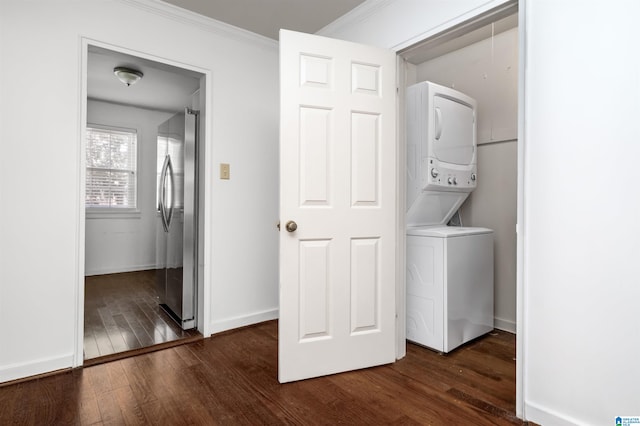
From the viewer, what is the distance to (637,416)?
Result: 134cm

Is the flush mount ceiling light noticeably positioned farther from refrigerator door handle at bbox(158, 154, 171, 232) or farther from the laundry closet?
the laundry closet

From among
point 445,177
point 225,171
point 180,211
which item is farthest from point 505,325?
point 180,211

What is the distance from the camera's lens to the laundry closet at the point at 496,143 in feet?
9.37

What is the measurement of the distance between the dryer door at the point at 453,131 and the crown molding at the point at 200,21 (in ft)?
5.01

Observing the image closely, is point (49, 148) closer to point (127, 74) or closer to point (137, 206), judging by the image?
point (127, 74)

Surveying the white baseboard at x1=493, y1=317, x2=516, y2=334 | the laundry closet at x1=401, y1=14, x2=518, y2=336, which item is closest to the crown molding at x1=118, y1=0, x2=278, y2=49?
the laundry closet at x1=401, y1=14, x2=518, y2=336

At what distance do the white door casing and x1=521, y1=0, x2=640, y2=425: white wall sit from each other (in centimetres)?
79

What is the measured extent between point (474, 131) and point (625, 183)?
5.56 ft

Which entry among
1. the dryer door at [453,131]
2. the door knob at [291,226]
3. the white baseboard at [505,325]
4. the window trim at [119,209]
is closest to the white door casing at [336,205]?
the door knob at [291,226]

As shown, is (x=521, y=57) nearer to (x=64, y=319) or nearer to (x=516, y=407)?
(x=516, y=407)

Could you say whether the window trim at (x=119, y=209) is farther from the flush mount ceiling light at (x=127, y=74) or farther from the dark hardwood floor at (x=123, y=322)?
the flush mount ceiling light at (x=127, y=74)

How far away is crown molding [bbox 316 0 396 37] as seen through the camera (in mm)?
2336

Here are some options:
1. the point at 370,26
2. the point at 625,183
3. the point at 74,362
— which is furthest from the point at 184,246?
the point at 625,183

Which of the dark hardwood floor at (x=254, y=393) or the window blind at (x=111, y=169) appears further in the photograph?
the window blind at (x=111, y=169)
